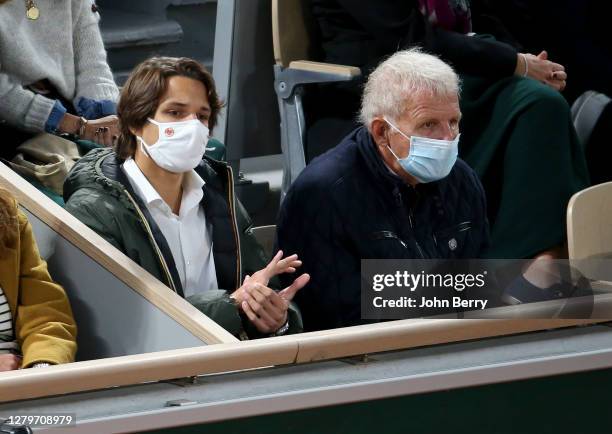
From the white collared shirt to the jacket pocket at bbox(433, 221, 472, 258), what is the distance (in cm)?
48

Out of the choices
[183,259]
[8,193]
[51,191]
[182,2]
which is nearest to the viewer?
[8,193]

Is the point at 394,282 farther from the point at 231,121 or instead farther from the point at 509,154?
Result: the point at 231,121

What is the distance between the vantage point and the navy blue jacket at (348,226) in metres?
2.86


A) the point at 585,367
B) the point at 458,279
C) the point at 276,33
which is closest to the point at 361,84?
the point at 276,33

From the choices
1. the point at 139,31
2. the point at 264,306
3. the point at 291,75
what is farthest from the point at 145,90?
the point at 139,31

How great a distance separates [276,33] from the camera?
376 centimetres

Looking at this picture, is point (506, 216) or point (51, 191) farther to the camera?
point (506, 216)

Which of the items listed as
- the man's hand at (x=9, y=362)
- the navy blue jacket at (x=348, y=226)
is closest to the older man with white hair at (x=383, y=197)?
the navy blue jacket at (x=348, y=226)

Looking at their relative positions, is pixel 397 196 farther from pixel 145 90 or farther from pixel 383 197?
pixel 145 90

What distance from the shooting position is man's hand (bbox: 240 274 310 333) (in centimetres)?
266

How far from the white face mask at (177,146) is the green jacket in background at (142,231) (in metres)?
0.08

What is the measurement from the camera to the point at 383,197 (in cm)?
290

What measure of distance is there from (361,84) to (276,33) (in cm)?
30

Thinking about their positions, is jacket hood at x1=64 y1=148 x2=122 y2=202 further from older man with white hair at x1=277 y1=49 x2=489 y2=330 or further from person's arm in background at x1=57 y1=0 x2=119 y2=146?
person's arm in background at x1=57 y1=0 x2=119 y2=146
